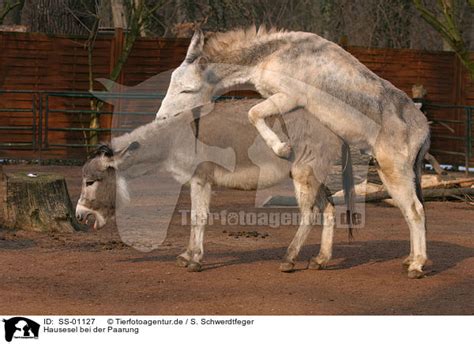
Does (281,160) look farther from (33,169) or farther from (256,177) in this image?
(33,169)

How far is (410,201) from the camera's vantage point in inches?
330

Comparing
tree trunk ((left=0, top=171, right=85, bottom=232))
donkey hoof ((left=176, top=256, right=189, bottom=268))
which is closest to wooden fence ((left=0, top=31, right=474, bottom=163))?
tree trunk ((left=0, top=171, right=85, bottom=232))

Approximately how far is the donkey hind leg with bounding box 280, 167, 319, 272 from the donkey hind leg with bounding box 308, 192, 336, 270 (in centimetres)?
19

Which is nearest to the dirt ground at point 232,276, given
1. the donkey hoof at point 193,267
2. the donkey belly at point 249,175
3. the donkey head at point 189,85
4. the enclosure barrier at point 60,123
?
the donkey hoof at point 193,267

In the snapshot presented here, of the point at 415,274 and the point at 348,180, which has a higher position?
the point at 348,180

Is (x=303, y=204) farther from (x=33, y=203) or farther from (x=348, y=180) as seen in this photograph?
(x=33, y=203)

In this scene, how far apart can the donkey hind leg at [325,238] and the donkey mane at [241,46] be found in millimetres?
1429

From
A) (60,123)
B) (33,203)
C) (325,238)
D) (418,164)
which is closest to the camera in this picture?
(418,164)

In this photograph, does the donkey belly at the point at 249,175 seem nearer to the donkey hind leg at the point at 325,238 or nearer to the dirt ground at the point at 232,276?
A: the donkey hind leg at the point at 325,238

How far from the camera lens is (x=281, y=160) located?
857 cm

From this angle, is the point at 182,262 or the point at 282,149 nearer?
the point at 282,149
